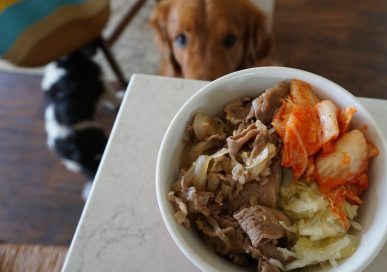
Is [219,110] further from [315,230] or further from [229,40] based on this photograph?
[229,40]

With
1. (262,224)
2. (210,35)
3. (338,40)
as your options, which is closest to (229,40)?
(210,35)

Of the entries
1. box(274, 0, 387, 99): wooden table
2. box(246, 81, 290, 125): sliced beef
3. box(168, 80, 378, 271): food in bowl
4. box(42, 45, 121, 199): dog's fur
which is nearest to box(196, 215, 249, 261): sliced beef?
box(168, 80, 378, 271): food in bowl

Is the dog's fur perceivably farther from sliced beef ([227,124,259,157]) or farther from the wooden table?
sliced beef ([227,124,259,157])

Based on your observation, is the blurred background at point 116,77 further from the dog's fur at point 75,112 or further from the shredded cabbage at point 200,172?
the shredded cabbage at point 200,172

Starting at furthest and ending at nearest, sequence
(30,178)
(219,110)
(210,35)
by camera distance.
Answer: (30,178), (210,35), (219,110)

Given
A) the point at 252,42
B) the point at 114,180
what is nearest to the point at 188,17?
the point at 252,42

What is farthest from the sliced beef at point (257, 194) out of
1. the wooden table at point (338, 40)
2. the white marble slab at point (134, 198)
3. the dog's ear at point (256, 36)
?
the wooden table at point (338, 40)
